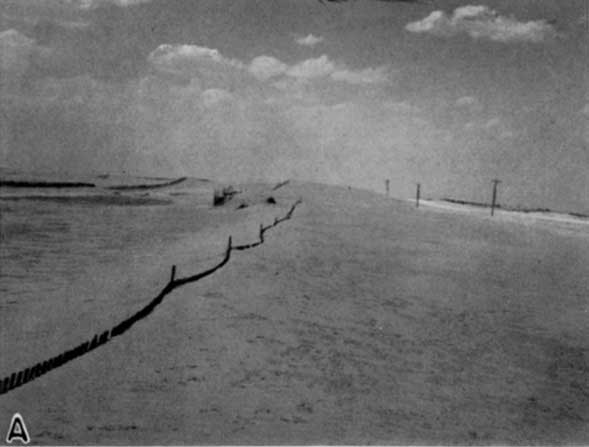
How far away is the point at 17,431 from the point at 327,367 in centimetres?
290

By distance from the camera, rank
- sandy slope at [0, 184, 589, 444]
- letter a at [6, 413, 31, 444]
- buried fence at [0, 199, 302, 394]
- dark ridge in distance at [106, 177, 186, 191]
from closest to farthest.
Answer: letter a at [6, 413, 31, 444] → sandy slope at [0, 184, 589, 444] → buried fence at [0, 199, 302, 394] → dark ridge in distance at [106, 177, 186, 191]

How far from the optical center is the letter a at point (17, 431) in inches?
152

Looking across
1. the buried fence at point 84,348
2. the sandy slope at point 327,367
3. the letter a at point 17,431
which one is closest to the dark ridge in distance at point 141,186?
the sandy slope at point 327,367

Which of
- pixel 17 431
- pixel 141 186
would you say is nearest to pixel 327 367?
pixel 17 431

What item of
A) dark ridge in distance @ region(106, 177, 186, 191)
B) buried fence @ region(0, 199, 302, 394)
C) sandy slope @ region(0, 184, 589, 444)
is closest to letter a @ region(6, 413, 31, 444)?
sandy slope @ region(0, 184, 589, 444)

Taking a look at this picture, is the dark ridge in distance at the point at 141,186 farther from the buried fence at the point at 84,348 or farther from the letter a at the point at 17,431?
the letter a at the point at 17,431

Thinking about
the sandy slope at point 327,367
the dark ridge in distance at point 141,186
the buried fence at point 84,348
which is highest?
the buried fence at point 84,348

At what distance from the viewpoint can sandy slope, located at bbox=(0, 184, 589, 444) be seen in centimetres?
430

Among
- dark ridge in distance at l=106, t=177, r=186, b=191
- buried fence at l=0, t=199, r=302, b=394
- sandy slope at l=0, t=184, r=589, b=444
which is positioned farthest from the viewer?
dark ridge in distance at l=106, t=177, r=186, b=191

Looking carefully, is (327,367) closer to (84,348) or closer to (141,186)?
(84,348)

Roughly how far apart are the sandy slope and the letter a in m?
0.07

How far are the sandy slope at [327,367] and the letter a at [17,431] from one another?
71 mm

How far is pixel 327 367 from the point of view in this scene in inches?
220

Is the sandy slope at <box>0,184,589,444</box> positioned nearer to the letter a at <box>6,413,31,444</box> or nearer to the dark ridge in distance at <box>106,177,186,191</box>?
the letter a at <box>6,413,31,444</box>
